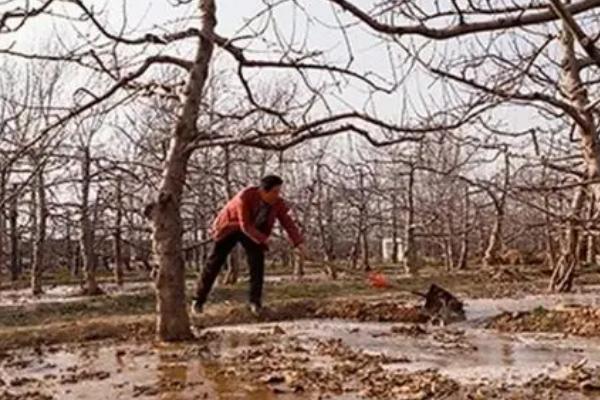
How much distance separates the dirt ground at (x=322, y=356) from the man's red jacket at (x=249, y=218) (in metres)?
1.04

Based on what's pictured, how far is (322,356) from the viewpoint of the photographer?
326 inches

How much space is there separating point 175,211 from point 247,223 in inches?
55.0

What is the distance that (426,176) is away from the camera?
42.8 meters

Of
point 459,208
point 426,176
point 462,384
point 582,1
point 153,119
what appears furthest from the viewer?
point 426,176

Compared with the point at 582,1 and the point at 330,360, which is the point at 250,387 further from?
the point at 582,1

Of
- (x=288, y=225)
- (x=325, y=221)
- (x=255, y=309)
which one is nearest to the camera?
(x=288, y=225)

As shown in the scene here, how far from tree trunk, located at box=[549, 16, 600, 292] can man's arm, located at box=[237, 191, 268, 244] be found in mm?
3338

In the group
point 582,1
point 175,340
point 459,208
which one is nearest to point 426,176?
→ point 459,208

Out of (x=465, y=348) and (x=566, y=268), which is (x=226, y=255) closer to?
(x=465, y=348)

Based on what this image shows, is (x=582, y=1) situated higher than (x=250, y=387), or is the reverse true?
(x=582, y=1)

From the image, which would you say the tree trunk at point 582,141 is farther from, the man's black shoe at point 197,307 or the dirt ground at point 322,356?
the man's black shoe at point 197,307

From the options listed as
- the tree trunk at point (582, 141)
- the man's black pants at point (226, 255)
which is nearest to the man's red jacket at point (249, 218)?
the man's black pants at point (226, 255)

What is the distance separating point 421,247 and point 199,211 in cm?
2514

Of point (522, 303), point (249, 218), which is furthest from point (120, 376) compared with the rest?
point (522, 303)
